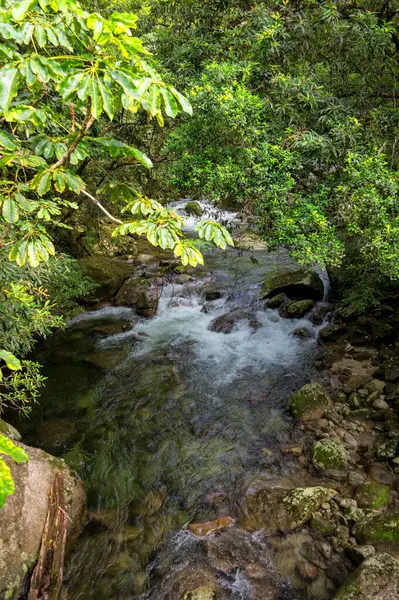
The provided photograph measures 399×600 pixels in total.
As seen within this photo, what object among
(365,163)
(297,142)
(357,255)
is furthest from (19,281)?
(357,255)

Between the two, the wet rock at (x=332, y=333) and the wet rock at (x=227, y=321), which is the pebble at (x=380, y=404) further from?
the wet rock at (x=227, y=321)

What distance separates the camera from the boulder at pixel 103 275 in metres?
11.8

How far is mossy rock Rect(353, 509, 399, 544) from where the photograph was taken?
436cm

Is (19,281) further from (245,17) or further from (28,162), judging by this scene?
(245,17)

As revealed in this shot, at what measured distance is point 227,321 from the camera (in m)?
10.8

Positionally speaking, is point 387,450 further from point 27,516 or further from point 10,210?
point 10,210

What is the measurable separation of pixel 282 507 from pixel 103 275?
945 centimetres

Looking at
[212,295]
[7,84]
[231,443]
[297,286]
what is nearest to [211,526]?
[231,443]

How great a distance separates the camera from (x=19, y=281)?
5.68 meters

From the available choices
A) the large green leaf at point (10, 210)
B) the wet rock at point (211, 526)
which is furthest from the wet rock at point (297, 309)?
the large green leaf at point (10, 210)

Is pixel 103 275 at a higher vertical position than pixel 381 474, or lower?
lower

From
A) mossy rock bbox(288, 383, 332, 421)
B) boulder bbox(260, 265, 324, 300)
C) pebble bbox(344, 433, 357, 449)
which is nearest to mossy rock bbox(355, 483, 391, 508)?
pebble bbox(344, 433, 357, 449)

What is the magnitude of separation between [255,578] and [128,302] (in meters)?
8.82

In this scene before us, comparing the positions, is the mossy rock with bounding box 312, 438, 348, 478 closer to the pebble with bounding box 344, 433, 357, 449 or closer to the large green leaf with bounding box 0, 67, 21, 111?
the pebble with bounding box 344, 433, 357, 449
